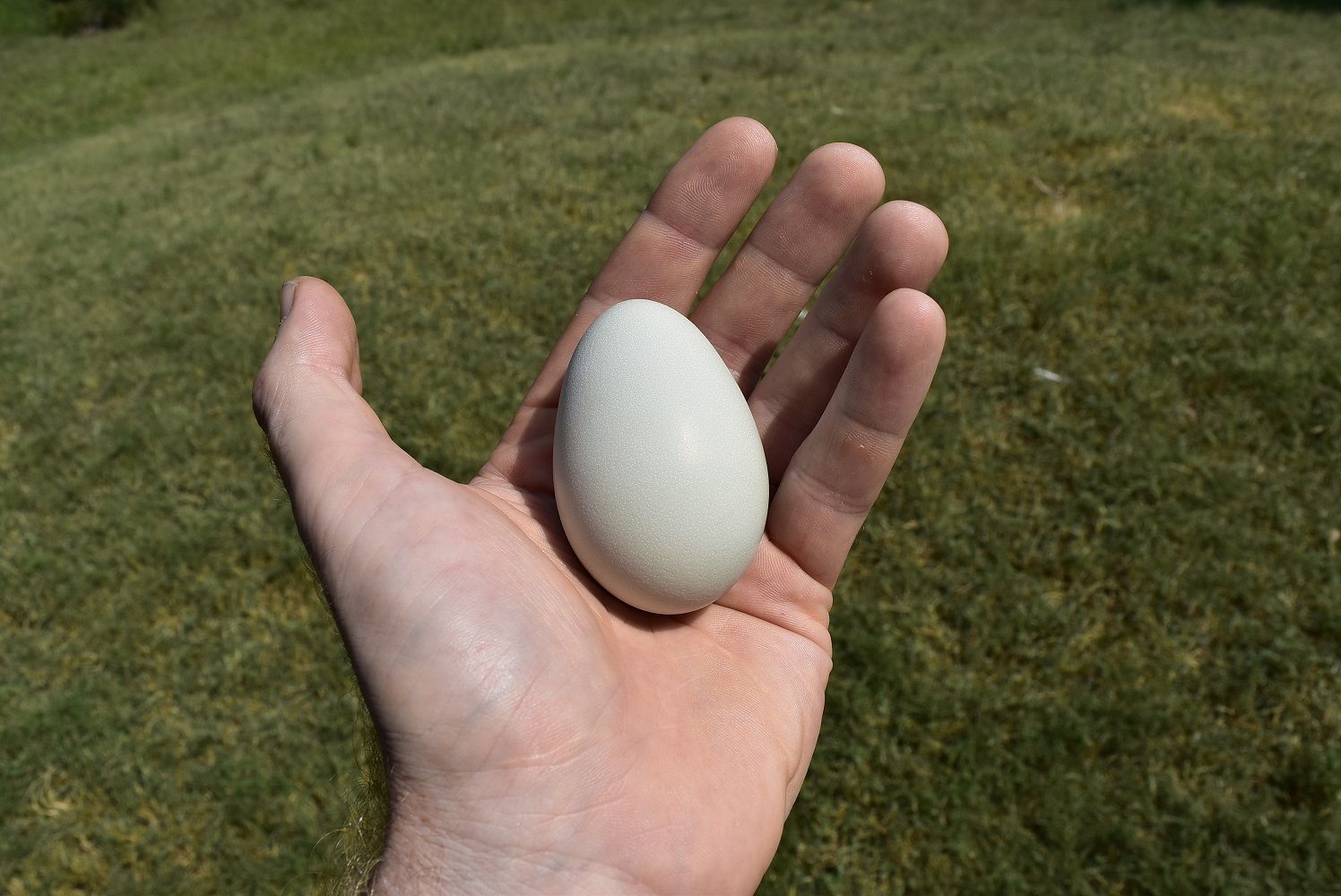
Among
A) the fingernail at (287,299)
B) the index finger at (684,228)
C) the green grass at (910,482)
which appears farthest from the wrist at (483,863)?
the index finger at (684,228)

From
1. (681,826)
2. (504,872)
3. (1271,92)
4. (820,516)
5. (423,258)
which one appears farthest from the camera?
(1271,92)

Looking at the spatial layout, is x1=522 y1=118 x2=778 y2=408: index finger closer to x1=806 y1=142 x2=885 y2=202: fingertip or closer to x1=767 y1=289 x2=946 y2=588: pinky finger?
x1=806 y1=142 x2=885 y2=202: fingertip

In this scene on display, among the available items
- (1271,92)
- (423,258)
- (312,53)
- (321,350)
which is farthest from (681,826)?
(312,53)

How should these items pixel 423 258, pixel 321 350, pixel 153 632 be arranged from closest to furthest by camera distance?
pixel 321 350 < pixel 153 632 < pixel 423 258

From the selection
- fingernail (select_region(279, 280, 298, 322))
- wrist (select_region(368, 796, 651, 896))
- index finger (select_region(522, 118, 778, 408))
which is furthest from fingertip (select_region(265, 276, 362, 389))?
wrist (select_region(368, 796, 651, 896))

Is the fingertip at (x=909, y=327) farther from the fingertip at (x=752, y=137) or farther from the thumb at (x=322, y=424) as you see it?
the thumb at (x=322, y=424)

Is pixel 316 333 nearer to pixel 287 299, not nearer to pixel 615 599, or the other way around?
pixel 287 299

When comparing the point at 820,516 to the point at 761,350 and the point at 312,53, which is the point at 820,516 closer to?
the point at 761,350

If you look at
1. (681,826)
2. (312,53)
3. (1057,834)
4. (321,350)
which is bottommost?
(312,53)
